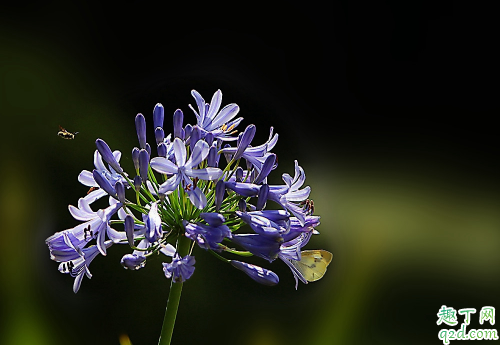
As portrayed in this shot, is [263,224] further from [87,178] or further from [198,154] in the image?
[87,178]

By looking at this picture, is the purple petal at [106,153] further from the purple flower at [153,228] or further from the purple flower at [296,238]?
the purple flower at [296,238]

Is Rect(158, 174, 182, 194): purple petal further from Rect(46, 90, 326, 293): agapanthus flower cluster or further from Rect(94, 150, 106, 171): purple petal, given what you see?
Rect(94, 150, 106, 171): purple petal

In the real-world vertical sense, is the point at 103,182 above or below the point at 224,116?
below

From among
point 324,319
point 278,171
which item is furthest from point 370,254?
point 278,171

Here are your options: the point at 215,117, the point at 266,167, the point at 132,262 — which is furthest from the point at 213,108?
the point at 132,262

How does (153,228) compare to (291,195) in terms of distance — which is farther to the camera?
(291,195)

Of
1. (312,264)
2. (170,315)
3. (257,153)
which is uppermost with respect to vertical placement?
(257,153)

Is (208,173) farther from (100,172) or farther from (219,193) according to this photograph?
(100,172)
